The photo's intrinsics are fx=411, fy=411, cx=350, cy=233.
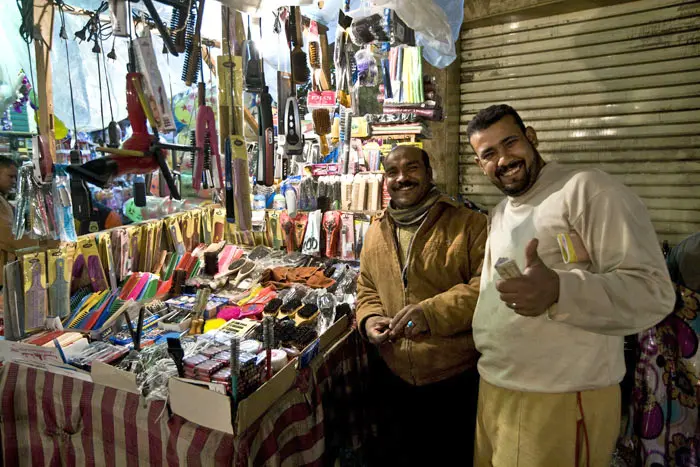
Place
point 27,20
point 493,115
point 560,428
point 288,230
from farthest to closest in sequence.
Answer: point 288,230
point 27,20
point 493,115
point 560,428

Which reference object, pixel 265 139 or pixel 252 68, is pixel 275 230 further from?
pixel 252 68

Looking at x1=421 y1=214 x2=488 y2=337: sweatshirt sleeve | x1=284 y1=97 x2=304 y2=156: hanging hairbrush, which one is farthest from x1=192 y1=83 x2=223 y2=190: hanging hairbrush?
x1=421 y1=214 x2=488 y2=337: sweatshirt sleeve

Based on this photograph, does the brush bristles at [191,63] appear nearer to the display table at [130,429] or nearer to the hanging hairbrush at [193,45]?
the hanging hairbrush at [193,45]

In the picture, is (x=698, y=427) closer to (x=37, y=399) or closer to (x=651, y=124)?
(x=651, y=124)

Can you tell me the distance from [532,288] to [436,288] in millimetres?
1002

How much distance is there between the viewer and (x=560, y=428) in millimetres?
1572

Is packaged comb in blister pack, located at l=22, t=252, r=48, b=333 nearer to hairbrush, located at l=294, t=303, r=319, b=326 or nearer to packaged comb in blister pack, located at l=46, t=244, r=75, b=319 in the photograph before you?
packaged comb in blister pack, located at l=46, t=244, r=75, b=319

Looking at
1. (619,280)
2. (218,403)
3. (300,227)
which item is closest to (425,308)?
(619,280)

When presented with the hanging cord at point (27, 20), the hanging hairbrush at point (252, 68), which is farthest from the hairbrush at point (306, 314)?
the hanging cord at point (27, 20)

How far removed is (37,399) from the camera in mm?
2098

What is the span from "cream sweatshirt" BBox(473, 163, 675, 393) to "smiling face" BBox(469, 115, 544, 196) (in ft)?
0.17

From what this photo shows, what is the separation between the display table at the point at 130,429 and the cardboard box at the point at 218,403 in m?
0.07

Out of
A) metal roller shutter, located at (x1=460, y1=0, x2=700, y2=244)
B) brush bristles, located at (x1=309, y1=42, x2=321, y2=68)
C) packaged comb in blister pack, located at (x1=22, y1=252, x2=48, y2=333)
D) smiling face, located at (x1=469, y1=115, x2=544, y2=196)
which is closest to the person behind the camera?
smiling face, located at (x1=469, y1=115, x2=544, y2=196)

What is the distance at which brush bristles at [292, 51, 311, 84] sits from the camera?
2.60 m
